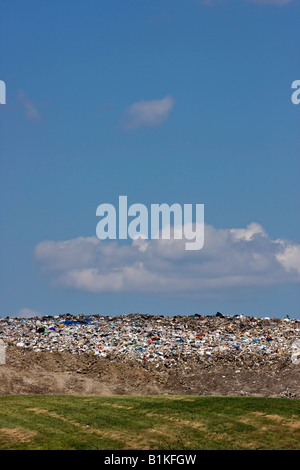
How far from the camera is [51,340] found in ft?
109

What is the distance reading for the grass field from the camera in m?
16.2

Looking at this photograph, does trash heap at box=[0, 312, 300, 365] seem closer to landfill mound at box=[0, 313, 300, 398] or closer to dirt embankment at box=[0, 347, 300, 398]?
landfill mound at box=[0, 313, 300, 398]

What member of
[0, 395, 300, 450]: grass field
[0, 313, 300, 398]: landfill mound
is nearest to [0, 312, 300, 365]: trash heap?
Result: [0, 313, 300, 398]: landfill mound

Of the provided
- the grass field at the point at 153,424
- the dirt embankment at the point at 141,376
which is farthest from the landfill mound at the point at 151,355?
the grass field at the point at 153,424

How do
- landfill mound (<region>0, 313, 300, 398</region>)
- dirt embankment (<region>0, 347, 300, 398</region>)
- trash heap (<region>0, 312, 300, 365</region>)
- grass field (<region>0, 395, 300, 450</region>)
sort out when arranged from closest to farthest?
grass field (<region>0, 395, 300, 450</region>) → dirt embankment (<region>0, 347, 300, 398</region>) → landfill mound (<region>0, 313, 300, 398</region>) → trash heap (<region>0, 312, 300, 365</region>)

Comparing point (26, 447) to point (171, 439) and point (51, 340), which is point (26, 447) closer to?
point (171, 439)

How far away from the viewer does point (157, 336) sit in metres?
34.2

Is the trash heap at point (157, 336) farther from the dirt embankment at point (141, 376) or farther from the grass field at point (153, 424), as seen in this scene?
the grass field at point (153, 424)

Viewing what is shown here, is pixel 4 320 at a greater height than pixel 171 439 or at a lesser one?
greater

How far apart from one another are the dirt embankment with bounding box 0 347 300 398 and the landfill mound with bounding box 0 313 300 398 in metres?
0.04

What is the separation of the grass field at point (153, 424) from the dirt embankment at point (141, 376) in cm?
699

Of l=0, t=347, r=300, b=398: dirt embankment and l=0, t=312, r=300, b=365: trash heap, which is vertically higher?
l=0, t=312, r=300, b=365: trash heap

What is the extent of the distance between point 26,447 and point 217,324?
2111cm
